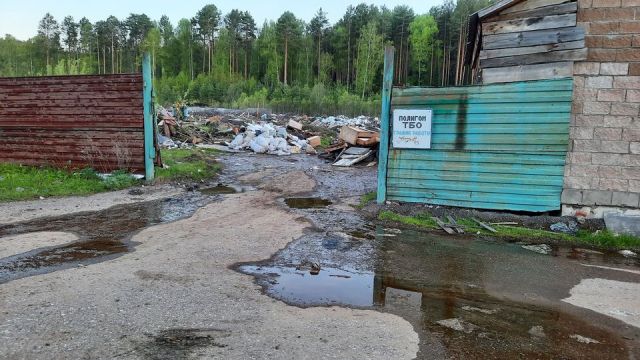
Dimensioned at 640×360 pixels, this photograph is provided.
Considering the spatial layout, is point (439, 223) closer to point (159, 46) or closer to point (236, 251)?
point (236, 251)

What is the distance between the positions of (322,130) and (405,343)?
21.0 m

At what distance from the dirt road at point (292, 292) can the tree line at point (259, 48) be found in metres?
45.3

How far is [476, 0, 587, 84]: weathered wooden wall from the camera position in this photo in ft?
22.4

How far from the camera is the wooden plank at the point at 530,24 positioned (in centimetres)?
684

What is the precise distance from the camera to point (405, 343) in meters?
3.27

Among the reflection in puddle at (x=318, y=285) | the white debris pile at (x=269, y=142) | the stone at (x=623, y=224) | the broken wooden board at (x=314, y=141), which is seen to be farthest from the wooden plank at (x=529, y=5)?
A: the broken wooden board at (x=314, y=141)

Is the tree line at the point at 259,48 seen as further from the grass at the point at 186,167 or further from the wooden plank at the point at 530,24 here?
the wooden plank at the point at 530,24

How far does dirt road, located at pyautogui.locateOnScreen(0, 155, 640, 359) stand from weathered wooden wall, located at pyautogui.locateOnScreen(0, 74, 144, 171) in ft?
9.90

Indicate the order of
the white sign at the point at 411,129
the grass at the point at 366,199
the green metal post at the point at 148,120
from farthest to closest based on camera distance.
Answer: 1. the green metal post at the point at 148,120
2. the grass at the point at 366,199
3. the white sign at the point at 411,129

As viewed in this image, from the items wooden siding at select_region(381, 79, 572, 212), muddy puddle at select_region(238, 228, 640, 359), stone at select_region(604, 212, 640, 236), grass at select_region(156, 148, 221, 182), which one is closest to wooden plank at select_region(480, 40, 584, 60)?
wooden siding at select_region(381, 79, 572, 212)

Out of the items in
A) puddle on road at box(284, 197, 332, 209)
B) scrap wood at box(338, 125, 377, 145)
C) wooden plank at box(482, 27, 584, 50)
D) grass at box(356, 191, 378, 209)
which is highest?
wooden plank at box(482, 27, 584, 50)

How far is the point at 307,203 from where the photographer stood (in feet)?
28.4

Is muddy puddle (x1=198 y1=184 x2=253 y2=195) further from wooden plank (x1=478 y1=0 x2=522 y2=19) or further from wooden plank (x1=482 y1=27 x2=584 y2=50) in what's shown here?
wooden plank (x1=478 y1=0 x2=522 y2=19)

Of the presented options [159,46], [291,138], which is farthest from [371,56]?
[291,138]
